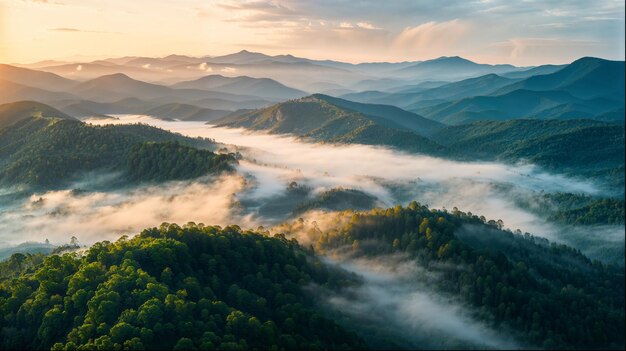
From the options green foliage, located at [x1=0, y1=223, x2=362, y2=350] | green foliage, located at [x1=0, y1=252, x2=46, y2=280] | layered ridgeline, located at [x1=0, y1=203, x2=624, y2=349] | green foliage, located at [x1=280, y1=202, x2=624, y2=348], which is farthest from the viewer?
green foliage, located at [x1=0, y1=252, x2=46, y2=280]

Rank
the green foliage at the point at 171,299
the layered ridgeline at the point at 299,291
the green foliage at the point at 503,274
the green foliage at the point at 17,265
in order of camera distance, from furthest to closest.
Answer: the green foliage at the point at 17,265 → the green foliage at the point at 503,274 → the layered ridgeline at the point at 299,291 → the green foliage at the point at 171,299

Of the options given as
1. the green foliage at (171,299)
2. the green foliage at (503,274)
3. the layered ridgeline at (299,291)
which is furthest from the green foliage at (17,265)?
the green foliage at (503,274)

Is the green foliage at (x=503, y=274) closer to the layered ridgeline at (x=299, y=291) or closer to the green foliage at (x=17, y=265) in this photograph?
the layered ridgeline at (x=299, y=291)

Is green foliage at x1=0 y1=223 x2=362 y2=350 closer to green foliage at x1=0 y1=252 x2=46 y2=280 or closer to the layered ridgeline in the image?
the layered ridgeline

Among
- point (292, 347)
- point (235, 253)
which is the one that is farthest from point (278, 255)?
point (292, 347)

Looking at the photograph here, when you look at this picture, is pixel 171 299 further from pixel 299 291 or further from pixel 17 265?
pixel 17 265

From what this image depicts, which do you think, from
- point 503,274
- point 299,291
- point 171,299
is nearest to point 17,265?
point 171,299

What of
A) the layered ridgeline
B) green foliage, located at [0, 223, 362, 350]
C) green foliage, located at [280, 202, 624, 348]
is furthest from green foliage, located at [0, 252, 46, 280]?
green foliage, located at [280, 202, 624, 348]
